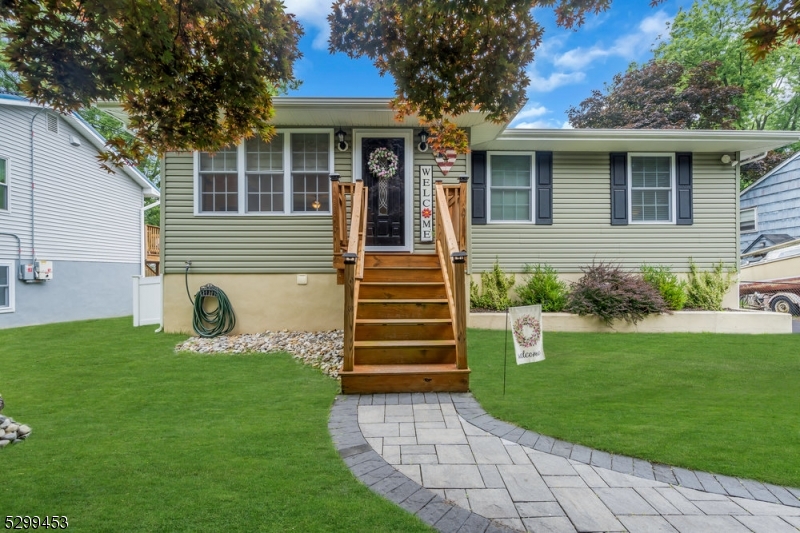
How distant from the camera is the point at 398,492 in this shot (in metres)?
2.16

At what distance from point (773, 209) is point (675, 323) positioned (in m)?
10.3

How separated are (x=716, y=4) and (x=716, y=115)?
633 centimetres

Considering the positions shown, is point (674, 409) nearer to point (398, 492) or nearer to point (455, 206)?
point (398, 492)

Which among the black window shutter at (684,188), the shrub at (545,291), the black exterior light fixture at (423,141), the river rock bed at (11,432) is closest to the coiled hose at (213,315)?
the river rock bed at (11,432)

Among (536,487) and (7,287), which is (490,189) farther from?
(7,287)

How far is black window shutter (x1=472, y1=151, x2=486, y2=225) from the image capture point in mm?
7859

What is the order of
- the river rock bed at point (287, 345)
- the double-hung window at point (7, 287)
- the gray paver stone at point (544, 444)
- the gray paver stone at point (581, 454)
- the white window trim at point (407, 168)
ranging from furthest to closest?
the double-hung window at point (7, 287), the white window trim at point (407, 168), the river rock bed at point (287, 345), the gray paver stone at point (544, 444), the gray paver stone at point (581, 454)

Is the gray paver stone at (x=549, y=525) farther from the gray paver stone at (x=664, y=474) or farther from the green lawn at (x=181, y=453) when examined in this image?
the gray paver stone at (x=664, y=474)

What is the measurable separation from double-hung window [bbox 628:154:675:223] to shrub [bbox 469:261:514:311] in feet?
9.79

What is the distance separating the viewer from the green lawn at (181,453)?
1.92 m

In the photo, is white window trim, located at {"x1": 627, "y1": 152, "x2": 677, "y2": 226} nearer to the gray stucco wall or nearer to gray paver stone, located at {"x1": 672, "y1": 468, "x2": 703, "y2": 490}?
gray paver stone, located at {"x1": 672, "y1": 468, "x2": 703, "y2": 490}

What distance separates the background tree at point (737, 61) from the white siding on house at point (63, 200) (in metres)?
21.7

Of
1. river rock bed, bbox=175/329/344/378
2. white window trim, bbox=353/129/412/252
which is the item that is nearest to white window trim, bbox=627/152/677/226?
white window trim, bbox=353/129/412/252

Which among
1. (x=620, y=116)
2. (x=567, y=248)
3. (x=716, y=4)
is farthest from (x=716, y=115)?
(x=567, y=248)
